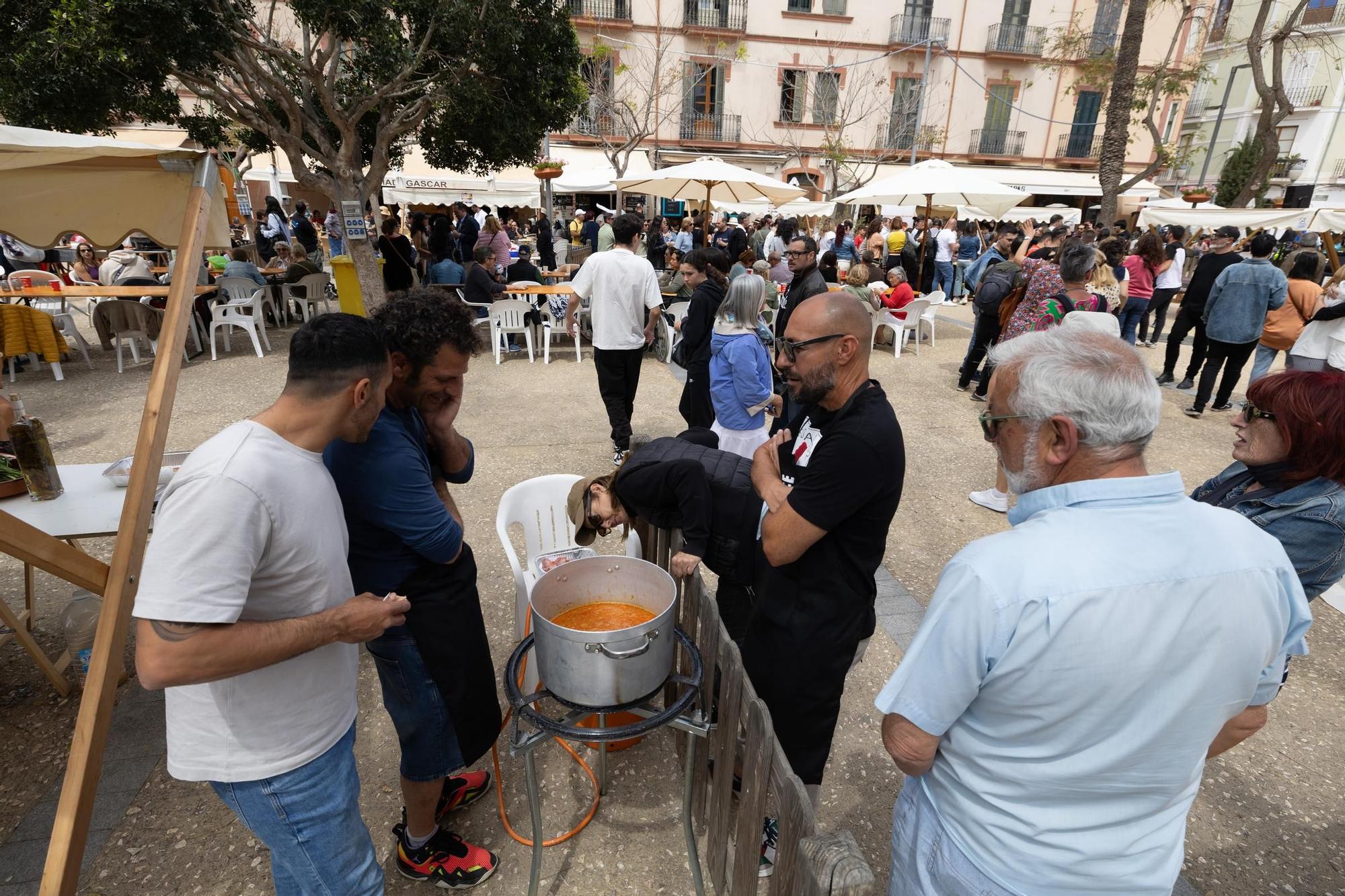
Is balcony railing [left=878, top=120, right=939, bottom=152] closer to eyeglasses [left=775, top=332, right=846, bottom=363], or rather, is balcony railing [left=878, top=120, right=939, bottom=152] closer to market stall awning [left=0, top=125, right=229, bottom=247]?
market stall awning [left=0, top=125, right=229, bottom=247]

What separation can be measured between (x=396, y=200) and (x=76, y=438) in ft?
40.4

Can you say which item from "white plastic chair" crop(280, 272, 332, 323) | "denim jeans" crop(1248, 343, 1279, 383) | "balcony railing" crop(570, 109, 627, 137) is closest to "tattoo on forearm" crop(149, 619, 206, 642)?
"denim jeans" crop(1248, 343, 1279, 383)

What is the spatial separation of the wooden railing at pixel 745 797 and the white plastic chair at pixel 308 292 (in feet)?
34.5

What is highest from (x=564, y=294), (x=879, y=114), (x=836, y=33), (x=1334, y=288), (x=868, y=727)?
(x=836, y=33)

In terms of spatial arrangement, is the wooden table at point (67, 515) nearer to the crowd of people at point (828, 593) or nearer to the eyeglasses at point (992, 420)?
the crowd of people at point (828, 593)

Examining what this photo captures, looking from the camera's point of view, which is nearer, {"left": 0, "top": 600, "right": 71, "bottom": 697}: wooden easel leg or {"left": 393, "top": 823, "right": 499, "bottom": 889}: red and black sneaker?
{"left": 393, "top": 823, "right": 499, "bottom": 889}: red and black sneaker

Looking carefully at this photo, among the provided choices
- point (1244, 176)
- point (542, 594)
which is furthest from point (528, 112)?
point (1244, 176)

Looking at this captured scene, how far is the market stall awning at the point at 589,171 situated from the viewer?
15820 mm

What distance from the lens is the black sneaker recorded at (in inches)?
84.8

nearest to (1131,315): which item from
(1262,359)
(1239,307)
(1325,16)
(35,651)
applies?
(1262,359)

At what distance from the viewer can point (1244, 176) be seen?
80.2 ft

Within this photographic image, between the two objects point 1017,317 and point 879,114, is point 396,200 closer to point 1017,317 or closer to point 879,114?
point 1017,317

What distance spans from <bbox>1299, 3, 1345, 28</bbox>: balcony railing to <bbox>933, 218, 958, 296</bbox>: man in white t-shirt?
997 inches

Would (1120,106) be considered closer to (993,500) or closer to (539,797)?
(993,500)
